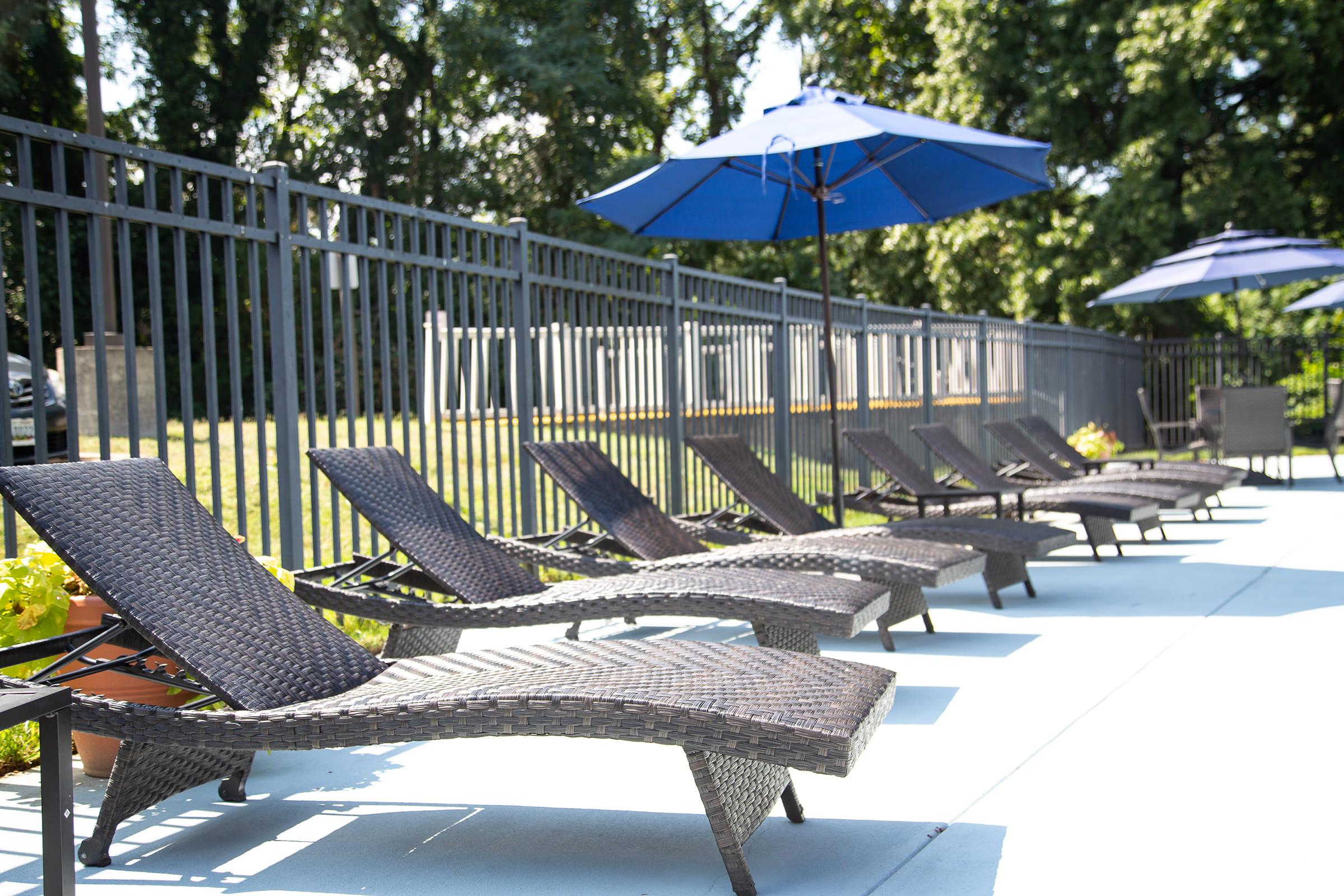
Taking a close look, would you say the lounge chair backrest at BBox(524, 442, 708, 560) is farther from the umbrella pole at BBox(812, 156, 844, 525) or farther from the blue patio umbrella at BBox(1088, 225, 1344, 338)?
the blue patio umbrella at BBox(1088, 225, 1344, 338)

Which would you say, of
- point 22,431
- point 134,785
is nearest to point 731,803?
point 134,785

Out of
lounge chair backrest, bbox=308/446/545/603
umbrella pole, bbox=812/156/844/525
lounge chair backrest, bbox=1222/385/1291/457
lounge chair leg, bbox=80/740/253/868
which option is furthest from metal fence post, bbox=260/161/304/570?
lounge chair backrest, bbox=1222/385/1291/457

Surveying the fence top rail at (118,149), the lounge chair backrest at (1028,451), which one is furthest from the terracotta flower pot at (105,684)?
the lounge chair backrest at (1028,451)

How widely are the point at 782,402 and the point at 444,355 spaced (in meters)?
A: 3.73

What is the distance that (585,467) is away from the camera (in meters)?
5.43

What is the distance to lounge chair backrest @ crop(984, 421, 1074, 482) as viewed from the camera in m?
9.05

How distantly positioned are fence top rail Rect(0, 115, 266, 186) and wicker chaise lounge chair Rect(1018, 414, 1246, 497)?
731 cm

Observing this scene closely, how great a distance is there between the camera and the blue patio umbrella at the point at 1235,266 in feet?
39.0

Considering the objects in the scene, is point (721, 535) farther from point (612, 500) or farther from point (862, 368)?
point (862, 368)

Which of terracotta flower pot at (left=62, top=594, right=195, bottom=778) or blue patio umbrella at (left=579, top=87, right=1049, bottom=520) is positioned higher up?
blue patio umbrella at (left=579, top=87, right=1049, bottom=520)

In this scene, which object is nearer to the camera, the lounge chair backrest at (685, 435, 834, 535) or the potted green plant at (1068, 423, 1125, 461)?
the lounge chair backrest at (685, 435, 834, 535)

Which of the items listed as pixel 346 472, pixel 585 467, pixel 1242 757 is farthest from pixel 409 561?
pixel 1242 757

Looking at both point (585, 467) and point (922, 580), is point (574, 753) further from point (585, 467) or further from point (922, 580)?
point (585, 467)

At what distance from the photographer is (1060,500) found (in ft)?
22.4
